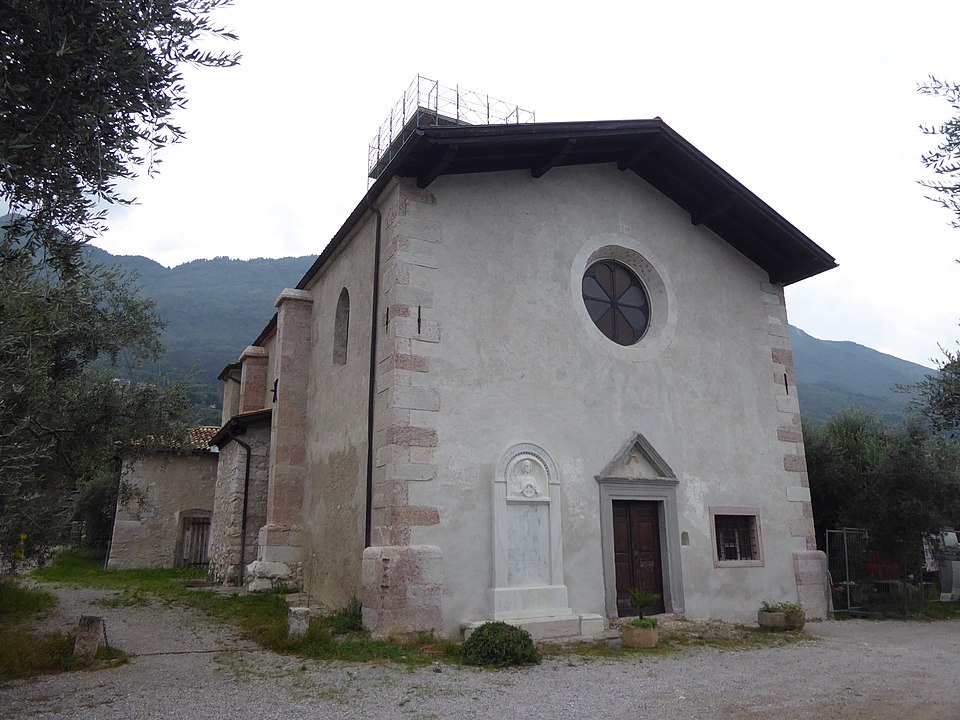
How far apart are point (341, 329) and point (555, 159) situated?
4883 mm

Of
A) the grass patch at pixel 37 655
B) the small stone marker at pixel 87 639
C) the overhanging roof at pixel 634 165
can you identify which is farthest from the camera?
the overhanging roof at pixel 634 165

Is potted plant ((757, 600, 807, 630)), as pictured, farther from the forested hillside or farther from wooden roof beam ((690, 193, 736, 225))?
the forested hillside

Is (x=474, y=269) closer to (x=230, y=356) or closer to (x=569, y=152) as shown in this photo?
(x=569, y=152)

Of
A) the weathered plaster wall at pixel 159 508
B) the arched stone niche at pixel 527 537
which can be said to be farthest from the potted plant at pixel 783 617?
the weathered plaster wall at pixel 159 508

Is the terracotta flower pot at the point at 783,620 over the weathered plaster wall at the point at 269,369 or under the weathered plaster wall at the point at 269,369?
under

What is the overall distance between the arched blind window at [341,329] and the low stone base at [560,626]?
18.1 feet

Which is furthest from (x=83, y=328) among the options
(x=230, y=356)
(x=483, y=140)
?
(x=230, y=356)

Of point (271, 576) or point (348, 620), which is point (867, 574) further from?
point (271, 576)

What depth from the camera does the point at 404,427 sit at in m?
9.40

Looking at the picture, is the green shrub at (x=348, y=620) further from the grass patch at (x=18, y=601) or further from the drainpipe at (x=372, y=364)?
the grass patch at (x=18, y=601)

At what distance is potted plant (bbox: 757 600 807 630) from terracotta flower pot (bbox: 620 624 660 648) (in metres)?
2.84

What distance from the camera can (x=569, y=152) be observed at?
11078 mm

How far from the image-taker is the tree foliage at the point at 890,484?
528 inches

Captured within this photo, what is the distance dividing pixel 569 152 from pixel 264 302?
111 m
